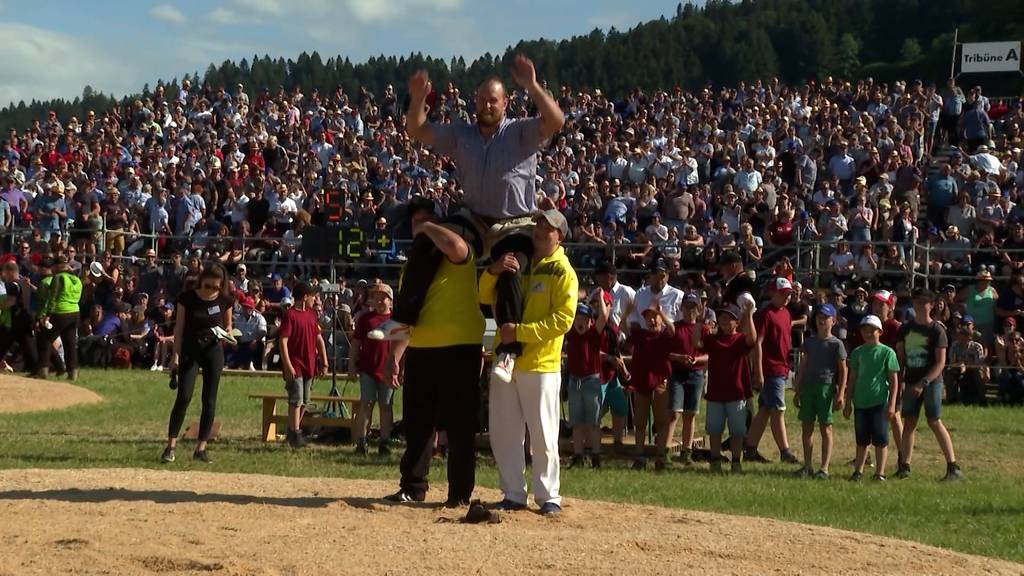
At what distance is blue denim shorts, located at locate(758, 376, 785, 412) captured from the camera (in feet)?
47.8

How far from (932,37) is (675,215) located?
69506 mm

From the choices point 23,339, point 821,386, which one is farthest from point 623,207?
point 821,386

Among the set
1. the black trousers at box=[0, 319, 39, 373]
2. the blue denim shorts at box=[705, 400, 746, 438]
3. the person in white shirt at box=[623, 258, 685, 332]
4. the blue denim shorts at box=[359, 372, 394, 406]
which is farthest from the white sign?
the blue denim shorts at box=[359, 372, 394, 406]

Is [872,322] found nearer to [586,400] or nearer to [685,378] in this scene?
[685,378]

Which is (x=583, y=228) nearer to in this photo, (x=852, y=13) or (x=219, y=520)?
(x=219, y=520)

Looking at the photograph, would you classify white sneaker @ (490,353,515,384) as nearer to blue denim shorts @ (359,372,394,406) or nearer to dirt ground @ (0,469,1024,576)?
dirt ground @ (0,469,1024,576)

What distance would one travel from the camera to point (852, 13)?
89.4 metres

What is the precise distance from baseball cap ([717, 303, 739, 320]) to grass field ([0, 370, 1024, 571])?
1599 mm

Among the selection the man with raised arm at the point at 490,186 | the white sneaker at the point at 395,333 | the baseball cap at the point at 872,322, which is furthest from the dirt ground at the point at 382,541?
the baseball cap at the point at 872,322

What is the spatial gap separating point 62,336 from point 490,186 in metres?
16.1

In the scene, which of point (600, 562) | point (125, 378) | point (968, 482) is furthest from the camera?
point (125, 378)

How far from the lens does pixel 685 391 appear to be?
49.1 ft

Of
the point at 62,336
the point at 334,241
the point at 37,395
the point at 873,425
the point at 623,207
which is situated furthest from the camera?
the point at 623,207

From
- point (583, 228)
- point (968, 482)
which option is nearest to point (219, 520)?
point (968, 482)
